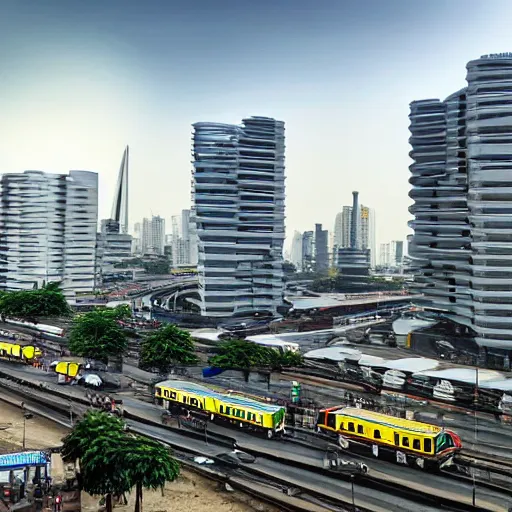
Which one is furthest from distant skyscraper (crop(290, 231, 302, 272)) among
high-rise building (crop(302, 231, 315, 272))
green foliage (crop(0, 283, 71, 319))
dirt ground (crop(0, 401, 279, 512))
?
dirt ground (crop(0, 401, 279, 512))

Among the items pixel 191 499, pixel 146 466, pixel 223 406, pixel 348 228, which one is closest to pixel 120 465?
pixel 146 466

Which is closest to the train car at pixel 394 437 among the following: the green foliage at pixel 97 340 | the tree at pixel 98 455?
the tree at pixel 98 455

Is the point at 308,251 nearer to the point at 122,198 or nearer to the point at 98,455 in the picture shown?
the point at 122,198

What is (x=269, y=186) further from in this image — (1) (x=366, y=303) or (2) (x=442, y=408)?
(2) (x=442, y=408)

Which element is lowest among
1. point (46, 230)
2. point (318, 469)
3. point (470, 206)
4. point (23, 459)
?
point (318, 469)

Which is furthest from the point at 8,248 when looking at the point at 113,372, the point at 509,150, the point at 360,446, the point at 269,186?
the point at 360,446
